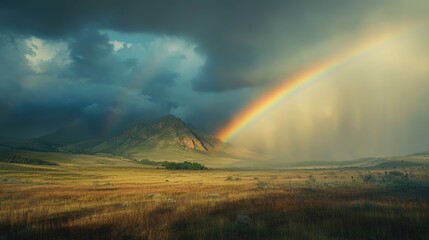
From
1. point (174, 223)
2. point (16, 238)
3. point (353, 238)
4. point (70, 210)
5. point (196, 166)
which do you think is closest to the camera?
point (353, 238)

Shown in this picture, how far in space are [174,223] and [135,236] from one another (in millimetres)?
2947

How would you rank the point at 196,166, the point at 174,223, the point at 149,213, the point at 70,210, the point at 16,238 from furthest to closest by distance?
the point at 196,166
the point at 70,210
the point at 149,213
the point at 174,223
the point at 16,238

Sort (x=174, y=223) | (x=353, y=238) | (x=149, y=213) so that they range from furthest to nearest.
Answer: (x=149, y=213)
(x=174, y=223)
(x=353, y=238)

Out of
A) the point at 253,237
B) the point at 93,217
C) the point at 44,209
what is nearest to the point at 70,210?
the point at 44,209

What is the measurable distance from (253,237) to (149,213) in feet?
25.6

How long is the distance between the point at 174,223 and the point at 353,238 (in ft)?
24.0

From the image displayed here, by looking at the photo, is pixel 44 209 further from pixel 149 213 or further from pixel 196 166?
pixel 196 166

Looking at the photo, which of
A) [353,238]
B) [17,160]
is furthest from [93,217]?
[17,160]

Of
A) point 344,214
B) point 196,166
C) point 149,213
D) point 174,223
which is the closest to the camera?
point 174,223

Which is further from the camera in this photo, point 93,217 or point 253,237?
point 93,217

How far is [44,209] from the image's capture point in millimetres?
20688

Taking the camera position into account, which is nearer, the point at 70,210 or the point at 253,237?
the point at 253,237

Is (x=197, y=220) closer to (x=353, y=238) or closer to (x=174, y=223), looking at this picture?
(x=174, y=223)

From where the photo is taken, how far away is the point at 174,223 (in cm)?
1527
